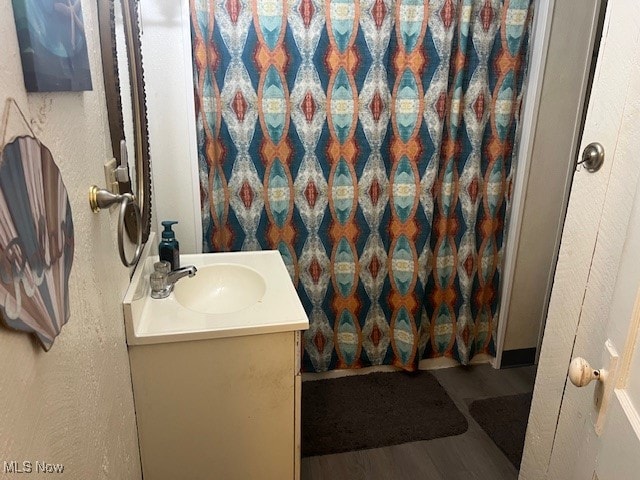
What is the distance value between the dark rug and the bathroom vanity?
0.98 metres

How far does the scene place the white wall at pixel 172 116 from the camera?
5.52 feet

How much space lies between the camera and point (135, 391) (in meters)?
1.24

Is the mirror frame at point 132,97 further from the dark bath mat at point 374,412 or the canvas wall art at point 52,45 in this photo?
the dark bath mat at point 374,412

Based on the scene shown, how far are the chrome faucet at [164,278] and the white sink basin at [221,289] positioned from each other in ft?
0.28

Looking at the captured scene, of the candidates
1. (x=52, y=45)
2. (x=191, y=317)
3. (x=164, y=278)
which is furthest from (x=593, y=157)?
(x=164, y=278)

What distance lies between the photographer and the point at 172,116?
1.78 metres

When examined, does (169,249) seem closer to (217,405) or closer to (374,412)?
(217,405)

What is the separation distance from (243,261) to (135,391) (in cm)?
62

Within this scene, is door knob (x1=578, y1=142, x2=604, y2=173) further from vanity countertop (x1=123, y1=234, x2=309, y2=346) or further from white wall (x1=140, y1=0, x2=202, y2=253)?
white wall (x1=140, y1=0, x2=202, y2=253)

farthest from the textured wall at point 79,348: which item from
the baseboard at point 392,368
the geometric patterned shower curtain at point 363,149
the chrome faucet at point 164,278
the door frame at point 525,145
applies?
the door frame at point 525,145

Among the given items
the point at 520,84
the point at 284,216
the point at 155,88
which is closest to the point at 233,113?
the point at 155,88

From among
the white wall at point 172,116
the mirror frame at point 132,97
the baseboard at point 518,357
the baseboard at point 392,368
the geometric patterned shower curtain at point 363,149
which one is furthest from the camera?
the baseboard at point 518,357

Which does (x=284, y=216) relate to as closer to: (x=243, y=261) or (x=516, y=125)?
(x=243, y=261)

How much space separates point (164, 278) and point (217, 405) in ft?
1.35
